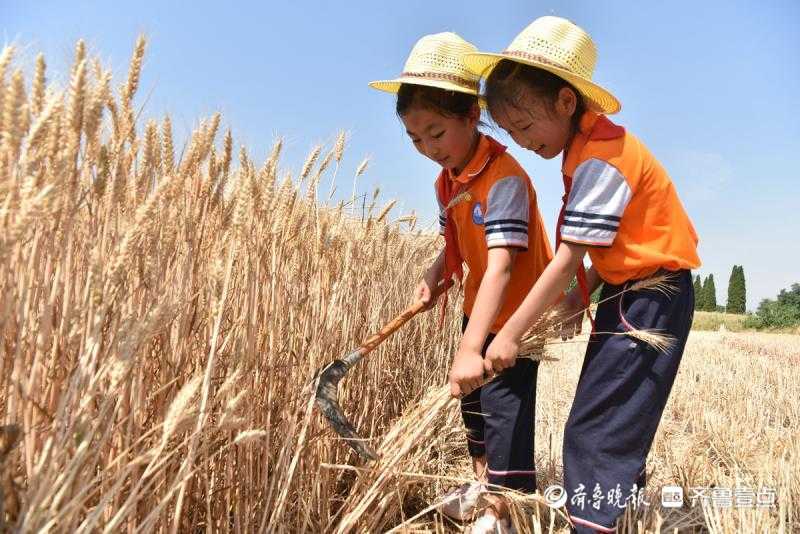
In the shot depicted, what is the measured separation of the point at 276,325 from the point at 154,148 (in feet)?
1.60

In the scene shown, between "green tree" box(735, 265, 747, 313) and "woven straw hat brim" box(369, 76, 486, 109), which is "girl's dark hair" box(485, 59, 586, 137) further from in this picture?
"green tree" box(735, 265, 747, 313)

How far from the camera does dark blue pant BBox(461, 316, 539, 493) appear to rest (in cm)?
174

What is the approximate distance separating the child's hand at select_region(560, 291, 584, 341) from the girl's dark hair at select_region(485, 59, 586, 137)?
52 cm

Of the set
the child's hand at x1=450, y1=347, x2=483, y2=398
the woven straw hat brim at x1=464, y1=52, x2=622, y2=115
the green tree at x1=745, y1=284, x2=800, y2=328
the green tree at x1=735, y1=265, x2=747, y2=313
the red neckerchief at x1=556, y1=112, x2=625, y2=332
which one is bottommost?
the child's hand at x1=450, y1=347, x2=483, y2=398

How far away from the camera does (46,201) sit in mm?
681

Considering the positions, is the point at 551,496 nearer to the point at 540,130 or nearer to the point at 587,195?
the point at 587,195

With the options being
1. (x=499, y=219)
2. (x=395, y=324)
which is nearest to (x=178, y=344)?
(x=395, y=324)

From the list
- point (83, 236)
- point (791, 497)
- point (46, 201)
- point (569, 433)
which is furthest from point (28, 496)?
point (791, 497)

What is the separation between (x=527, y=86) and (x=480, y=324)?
0.62 metres

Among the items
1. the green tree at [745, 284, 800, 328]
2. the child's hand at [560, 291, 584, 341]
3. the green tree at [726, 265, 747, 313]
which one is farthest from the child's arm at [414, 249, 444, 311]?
the green tree at [726, 265, 747, 313]

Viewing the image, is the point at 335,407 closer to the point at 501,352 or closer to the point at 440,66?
the point at 501,352

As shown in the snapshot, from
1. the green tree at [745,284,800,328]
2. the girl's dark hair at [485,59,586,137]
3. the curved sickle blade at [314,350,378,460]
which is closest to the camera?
Answer: the curved sickle blade at [314,350,378,460]

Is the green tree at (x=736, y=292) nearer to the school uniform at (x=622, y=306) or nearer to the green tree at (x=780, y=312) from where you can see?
the green tree at (x=780, y=312)

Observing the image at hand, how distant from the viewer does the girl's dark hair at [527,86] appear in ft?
4.96
